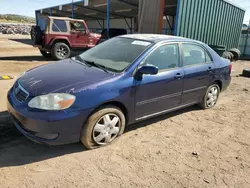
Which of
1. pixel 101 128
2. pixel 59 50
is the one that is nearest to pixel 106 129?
pixel 101 128

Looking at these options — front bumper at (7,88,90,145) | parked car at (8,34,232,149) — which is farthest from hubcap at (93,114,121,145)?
front bumper at (7,88,90,145)

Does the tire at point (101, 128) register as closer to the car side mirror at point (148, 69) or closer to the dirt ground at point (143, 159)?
the dirt ground at point (143, 159)

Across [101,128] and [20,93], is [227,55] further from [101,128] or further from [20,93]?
[20,93]

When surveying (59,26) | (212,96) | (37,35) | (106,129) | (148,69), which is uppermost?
(59,26)

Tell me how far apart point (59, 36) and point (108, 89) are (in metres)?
7.97

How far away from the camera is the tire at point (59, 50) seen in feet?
32.0

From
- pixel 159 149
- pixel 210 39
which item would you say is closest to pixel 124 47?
pixel 159 149

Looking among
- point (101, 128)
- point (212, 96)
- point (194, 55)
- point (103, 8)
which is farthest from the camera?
point (103, 8)

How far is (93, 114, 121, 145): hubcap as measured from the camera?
292 cm

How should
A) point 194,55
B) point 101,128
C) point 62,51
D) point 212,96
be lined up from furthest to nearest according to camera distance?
point 62,51 < point 212,96 < point 194,55 < point 101,128

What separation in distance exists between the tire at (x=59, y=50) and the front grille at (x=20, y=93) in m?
7.22

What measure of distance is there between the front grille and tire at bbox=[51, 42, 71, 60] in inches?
284

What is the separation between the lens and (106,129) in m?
3.00

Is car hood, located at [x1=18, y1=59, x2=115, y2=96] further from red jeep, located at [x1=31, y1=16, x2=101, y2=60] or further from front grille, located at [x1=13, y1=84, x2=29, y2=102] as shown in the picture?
red jeep, located at [x1=31, y1=16, x2=101, y2=60]
